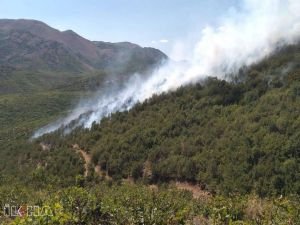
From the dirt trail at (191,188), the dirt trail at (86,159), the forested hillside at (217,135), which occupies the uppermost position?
the forested hillside at (217,135)

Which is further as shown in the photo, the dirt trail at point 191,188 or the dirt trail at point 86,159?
the dirt trail at point 86,159

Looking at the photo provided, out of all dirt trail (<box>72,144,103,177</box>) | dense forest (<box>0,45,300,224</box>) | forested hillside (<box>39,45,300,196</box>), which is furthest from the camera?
dirt trail (<box>72,144,103,177</box>)

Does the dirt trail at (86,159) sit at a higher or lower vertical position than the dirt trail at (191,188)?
higher

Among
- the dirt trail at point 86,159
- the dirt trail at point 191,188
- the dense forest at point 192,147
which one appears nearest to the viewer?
the dense forest at point 192,147

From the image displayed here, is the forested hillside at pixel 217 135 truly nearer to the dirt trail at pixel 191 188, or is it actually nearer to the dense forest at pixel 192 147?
the dense forest at pixel 192 147

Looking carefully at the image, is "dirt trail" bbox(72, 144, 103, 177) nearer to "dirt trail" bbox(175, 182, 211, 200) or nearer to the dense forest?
the dense forest

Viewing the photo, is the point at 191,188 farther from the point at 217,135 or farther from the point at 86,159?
the point at 86,159

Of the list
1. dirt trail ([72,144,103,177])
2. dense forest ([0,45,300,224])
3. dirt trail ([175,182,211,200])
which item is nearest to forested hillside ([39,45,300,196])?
dense forest ([0,45,300,224])

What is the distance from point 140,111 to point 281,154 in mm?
28670

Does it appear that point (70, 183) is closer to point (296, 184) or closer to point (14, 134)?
point (296, 184)

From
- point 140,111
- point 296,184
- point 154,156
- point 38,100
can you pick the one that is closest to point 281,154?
point 296,184

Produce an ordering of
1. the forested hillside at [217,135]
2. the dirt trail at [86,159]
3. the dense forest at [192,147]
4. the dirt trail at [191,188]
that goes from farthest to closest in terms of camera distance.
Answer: the dirt trail at [86,159] → the dirt trail at [191,188] → the forested hillside at [217,135] → the dense forest at [192,147]

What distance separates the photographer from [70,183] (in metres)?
53.4

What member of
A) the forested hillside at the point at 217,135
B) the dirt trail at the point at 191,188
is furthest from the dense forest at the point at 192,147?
the dirt trail at the point at 191,188
